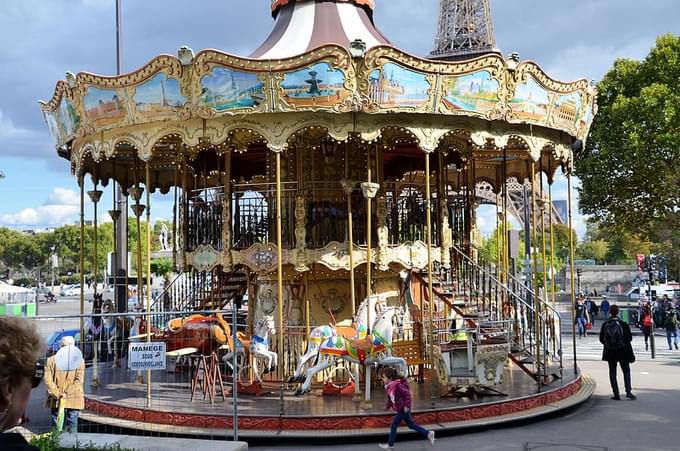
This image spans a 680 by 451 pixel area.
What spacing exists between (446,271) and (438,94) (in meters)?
5.89

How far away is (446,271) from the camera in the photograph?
17203 millimetres

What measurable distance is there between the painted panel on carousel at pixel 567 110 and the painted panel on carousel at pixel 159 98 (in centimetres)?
765

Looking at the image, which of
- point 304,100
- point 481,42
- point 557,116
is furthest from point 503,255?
point 481,42

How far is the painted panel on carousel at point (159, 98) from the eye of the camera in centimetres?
1270

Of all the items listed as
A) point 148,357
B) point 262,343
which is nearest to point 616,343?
point 262,343

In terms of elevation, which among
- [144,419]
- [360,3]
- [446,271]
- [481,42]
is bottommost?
[144,419]

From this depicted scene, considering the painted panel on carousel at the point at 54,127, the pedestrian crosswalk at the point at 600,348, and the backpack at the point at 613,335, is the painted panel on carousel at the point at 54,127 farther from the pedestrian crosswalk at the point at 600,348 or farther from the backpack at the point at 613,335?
the pedestrian crosswalk at the point at 600,348

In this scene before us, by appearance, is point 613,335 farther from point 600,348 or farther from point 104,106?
point 600,348

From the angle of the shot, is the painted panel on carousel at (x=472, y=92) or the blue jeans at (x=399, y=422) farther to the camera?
the painted panel on carousel at (x=472, y=92)

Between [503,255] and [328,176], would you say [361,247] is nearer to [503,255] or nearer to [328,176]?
[328,176]

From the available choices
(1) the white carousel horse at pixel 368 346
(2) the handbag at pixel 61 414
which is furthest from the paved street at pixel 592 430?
(2) the handbag at pixel 61 414

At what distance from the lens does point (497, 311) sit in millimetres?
15406

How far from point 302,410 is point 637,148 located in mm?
22761

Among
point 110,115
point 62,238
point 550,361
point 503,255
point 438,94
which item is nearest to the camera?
point 438,94
